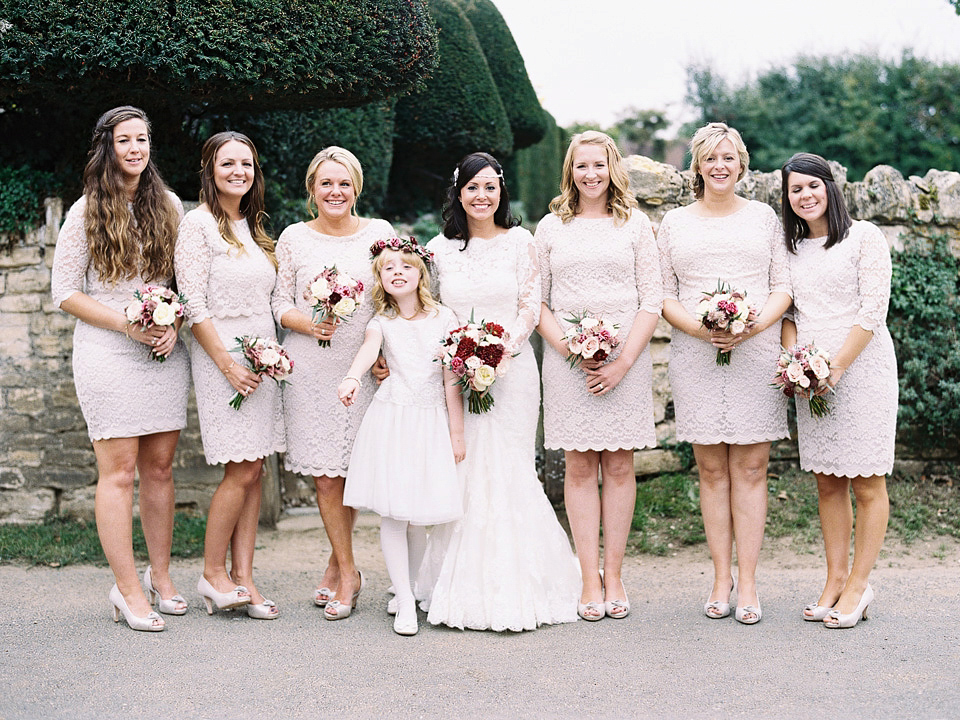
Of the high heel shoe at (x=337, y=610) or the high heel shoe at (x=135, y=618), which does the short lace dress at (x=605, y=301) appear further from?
the high heel shoe at (x=135, y=618)

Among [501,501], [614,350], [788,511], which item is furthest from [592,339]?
[788,511]

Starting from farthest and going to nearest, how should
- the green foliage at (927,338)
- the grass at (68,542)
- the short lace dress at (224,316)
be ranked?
the green foliage at (927,338) → the grass at (68,542) → the short lace dress at (224,316)

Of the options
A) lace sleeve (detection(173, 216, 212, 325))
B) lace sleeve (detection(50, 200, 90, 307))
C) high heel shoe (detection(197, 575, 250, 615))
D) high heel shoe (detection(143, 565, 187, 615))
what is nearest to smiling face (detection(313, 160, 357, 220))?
lace sleeve (detection(173, 216, 212, 325))

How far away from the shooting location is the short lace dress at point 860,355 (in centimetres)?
432

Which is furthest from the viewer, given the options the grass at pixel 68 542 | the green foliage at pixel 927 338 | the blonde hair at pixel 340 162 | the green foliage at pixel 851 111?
the green foliage at pixel 851 111

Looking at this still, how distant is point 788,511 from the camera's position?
6359 millimetres

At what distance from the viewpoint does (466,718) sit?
3455 mm

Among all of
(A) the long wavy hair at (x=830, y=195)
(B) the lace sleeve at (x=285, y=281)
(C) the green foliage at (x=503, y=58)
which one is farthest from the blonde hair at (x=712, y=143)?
(C) the green foliage at (x=503, y=58)

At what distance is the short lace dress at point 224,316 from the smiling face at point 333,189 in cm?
43

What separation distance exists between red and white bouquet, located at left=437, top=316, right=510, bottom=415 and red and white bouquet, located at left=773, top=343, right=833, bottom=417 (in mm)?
1299

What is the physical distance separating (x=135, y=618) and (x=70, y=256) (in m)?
1.78

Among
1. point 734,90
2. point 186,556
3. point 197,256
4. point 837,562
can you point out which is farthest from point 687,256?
point 734,90

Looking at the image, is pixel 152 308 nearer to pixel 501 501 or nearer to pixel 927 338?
pixel 501 501

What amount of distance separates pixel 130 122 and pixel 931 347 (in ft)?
18.4
